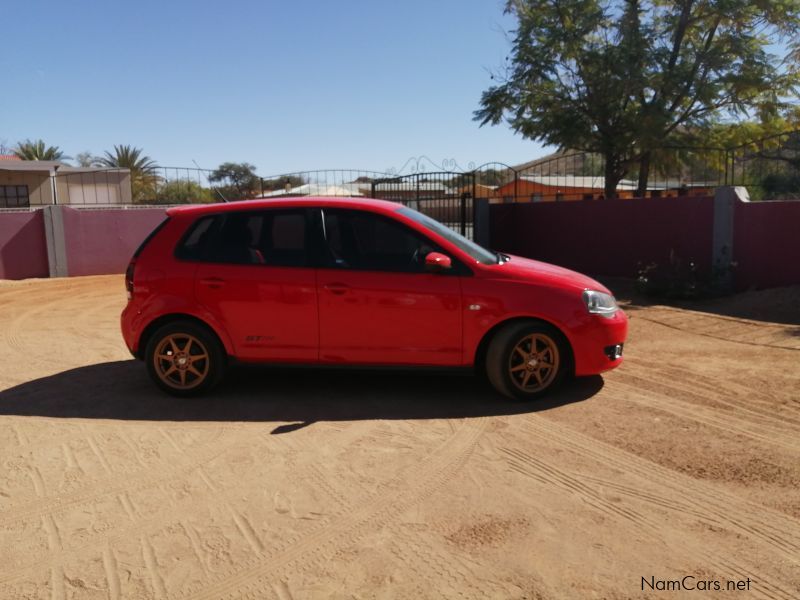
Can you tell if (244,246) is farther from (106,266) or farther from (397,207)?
(106,266)

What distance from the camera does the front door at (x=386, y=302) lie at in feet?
18.2

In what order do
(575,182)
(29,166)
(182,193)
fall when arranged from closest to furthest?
(182,193), (29,166), (575,182)

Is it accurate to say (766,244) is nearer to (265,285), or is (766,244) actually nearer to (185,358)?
(265,285)

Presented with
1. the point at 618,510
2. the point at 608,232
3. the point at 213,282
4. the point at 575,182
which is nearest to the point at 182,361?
the point at 213,282

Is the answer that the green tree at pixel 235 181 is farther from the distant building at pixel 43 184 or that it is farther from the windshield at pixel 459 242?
the windshield at pixel 459 242

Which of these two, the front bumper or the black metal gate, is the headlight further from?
the black metal gate

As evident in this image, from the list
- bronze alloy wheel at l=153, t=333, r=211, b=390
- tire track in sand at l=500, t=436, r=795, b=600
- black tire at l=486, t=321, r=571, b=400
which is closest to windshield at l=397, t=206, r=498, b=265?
black tire at l=486, t=321, r=571, b=400

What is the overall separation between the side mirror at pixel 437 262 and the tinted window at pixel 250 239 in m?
1.08

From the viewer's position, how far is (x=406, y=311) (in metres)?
5.56

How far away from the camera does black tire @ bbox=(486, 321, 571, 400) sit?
18.1 ft

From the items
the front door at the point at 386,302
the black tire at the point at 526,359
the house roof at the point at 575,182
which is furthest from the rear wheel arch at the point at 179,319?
the house roof at the point at 575,182

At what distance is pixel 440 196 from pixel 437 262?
1075cm

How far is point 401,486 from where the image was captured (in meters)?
4.12

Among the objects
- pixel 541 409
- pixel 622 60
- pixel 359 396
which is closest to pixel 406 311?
pixel 359 396
